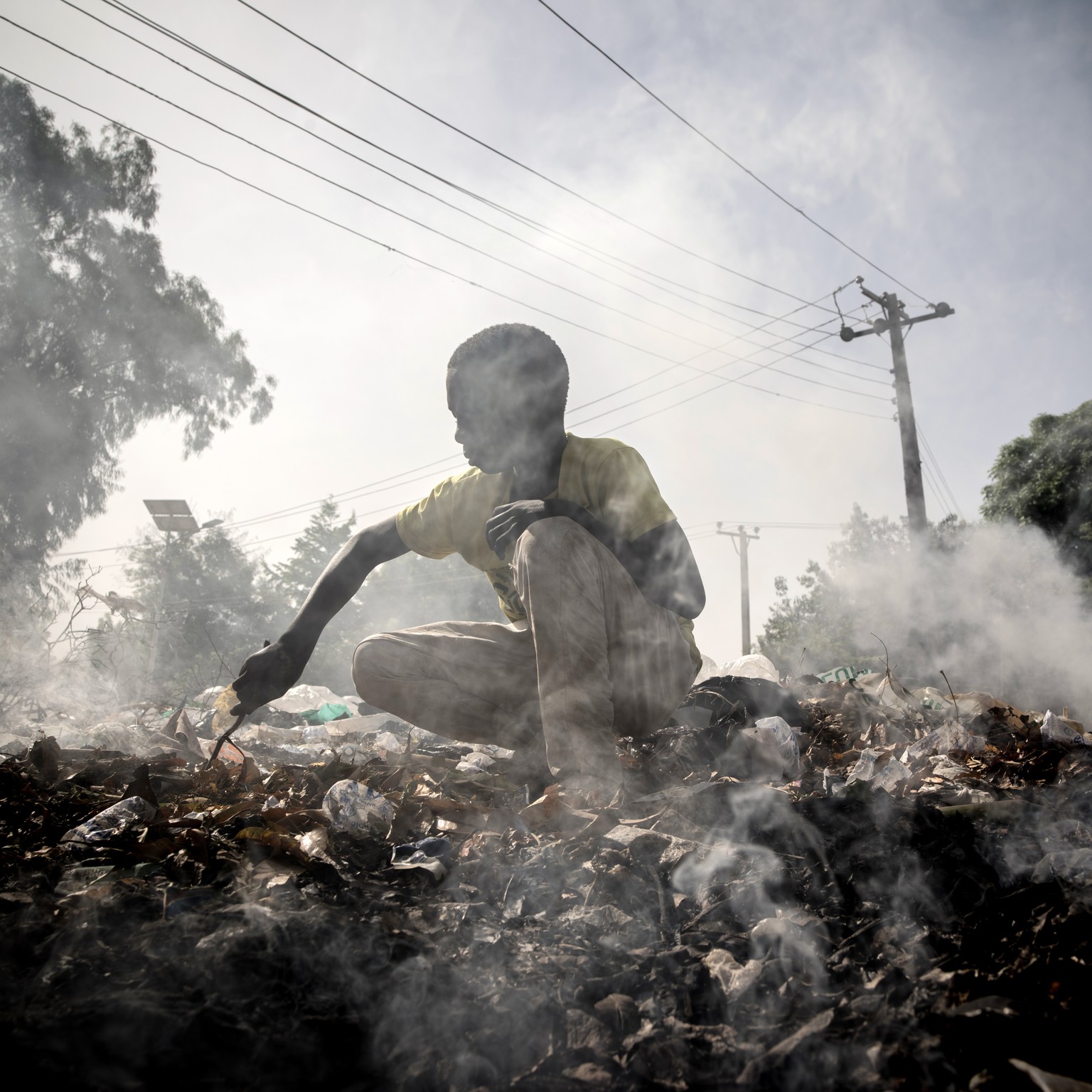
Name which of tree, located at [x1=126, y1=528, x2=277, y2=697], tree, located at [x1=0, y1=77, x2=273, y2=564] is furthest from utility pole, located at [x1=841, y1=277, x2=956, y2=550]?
tree, located at [x1=126, y1=528, x2=277, y2=697]

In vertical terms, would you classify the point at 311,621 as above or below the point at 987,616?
above

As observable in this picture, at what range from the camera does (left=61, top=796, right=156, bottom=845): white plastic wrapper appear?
1.22 m

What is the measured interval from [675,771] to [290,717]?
3.98 metres

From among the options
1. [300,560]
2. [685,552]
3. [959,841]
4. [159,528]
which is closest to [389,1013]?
[959,841]

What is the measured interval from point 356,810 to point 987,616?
11.9 meters

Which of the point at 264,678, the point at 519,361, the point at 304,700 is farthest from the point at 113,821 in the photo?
the point at 304,700

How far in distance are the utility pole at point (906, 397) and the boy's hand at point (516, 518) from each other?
429 inches

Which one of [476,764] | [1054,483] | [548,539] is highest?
[1054,483]

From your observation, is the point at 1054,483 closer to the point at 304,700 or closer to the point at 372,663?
the point at 304,700

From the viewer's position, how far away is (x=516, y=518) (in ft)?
6.25

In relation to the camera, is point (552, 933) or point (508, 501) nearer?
point (552, 933)

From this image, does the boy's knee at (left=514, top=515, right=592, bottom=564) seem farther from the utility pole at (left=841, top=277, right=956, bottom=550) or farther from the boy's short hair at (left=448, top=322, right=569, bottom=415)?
the utility pole at (left=841, top=277, right=956, bottom=550)

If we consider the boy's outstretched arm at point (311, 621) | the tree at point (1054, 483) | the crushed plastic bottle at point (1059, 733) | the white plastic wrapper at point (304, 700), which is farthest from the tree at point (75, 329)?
the tree at point (1054, 483)

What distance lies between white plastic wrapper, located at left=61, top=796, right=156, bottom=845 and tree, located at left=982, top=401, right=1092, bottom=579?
48.9 feet
